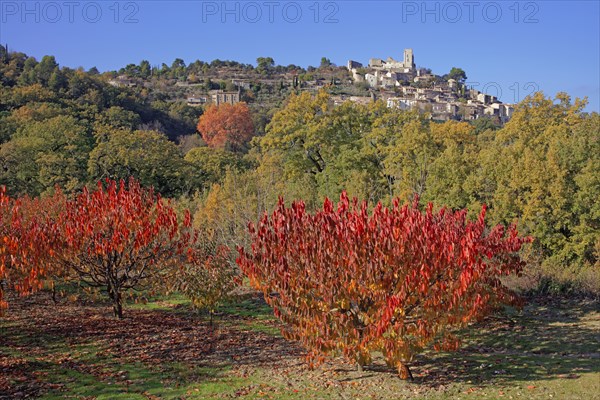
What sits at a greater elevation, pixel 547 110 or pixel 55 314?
pixel 547 110

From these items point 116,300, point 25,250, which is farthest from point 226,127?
point 25,250

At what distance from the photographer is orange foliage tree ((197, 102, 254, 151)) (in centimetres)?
6888

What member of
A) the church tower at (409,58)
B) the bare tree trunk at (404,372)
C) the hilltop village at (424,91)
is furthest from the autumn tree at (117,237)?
the church tower at (409,58)

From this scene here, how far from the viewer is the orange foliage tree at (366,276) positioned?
8.50 meters

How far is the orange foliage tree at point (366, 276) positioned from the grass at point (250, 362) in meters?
0.84

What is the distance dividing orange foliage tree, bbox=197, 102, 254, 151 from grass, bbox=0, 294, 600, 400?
5465cm

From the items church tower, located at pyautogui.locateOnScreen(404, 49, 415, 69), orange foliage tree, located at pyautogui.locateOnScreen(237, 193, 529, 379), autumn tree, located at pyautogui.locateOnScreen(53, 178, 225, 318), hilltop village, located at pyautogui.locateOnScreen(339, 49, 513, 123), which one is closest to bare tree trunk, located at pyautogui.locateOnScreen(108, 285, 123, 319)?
autumn tree, located at pyautogui.locateOnScreen(53, 178, 225, 318)

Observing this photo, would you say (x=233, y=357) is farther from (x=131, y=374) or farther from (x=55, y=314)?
(x=55, y=314)

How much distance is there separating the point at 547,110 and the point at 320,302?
86.8ft

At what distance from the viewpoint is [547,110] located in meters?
30.8

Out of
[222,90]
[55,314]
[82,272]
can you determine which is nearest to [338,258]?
[82,272]

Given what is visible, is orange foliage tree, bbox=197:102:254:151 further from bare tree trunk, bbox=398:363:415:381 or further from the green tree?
bare tree trunk, bbox=398:363:415:381

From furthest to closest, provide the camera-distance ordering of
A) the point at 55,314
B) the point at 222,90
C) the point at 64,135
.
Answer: the point at 222,90 → the point at 64,135 → the point at 55,314

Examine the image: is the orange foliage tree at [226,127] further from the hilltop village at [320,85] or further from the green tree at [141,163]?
the green tree at [141,163]
